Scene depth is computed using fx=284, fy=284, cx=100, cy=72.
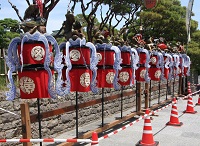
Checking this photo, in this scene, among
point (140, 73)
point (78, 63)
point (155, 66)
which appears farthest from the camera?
point (155, 66)

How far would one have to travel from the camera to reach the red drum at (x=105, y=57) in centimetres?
675

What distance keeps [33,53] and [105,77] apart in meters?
2.64

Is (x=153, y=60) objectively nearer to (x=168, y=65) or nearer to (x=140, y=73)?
(x=140, y=73)

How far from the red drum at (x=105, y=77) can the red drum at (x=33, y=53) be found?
7.77 feet

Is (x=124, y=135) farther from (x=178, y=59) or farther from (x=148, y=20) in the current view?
(x=148, y=20)

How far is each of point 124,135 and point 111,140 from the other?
61 centimetres

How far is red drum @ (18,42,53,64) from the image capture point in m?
4.45

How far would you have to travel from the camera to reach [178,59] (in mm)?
12406

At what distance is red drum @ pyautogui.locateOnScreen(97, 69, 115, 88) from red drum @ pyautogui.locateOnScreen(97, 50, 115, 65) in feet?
0.63

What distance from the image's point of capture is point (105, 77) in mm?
6801

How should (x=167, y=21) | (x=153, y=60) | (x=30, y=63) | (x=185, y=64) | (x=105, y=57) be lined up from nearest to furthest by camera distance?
1. (x=30, y=63)
2. (x=105, y=57)
3. (x=153, y=60)
4. (x=185, y=64)
5. (x=167, y=21)

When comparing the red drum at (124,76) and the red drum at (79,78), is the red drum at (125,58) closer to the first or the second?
the red drum at (124,76)

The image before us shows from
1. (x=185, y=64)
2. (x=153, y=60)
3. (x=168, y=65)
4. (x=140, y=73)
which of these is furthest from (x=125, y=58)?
(x=185, y=64)

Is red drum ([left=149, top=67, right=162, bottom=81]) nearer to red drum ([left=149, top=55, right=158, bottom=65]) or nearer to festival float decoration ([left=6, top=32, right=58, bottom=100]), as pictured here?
red drum ([left=149, top=55, right=158, bottom=65])
